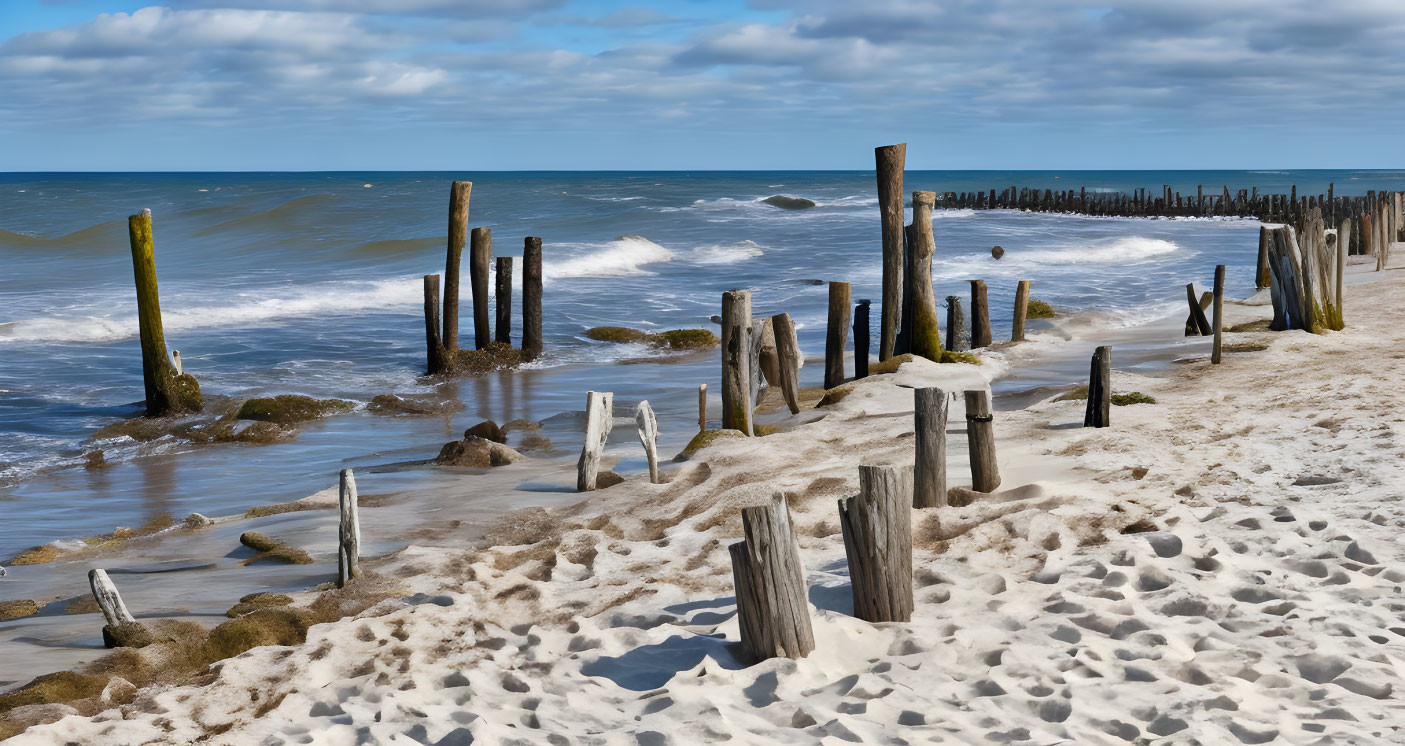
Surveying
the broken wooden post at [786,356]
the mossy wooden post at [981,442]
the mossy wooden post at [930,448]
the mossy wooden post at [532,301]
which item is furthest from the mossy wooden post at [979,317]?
the mossy wooden post at [930,448]

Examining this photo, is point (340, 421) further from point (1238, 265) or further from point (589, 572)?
point (1238, 265)

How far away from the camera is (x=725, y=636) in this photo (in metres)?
5.46

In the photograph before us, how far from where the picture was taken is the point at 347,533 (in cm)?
675

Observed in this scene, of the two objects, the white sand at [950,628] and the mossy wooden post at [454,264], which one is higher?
the mossy wooden post at [454,264]

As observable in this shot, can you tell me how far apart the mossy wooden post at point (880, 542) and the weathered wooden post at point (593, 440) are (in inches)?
152

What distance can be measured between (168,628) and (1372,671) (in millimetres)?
5763

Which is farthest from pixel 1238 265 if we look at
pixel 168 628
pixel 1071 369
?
pixel 168 628

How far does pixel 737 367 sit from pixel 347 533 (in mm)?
4267

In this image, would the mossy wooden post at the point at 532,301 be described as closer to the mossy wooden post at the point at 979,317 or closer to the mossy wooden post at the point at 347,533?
the mossy wooden post at the point at 979,317

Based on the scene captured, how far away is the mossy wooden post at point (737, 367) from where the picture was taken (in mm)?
9969

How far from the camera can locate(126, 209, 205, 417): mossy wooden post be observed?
14086 mm

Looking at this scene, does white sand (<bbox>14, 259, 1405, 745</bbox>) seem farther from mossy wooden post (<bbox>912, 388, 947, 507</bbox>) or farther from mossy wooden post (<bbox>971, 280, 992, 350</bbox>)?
mossy wooden post (<bbox>971, 280, 992, 350</bbox>)

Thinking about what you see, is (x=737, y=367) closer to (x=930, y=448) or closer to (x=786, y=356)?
(x=786, y=356)

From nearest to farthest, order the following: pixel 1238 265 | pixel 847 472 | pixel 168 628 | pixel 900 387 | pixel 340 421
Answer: pixel 168 628 < pixel 847 472 < pixel 900 387 < pixel 340 421 < pixel 1238 265
